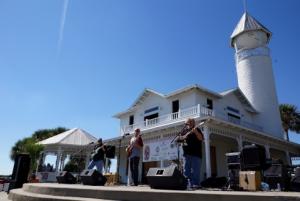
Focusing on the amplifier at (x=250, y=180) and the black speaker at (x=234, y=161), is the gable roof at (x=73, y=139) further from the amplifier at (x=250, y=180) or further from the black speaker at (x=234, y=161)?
the amplifier at (x=250, y=180)

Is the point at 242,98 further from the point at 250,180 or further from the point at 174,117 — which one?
the point at 250,180

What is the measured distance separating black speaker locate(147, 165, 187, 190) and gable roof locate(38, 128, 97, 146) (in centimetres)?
1707

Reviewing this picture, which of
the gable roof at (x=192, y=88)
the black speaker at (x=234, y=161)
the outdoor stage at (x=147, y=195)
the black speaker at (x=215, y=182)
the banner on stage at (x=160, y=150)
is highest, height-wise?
the gable roof at (x=192, y=88)

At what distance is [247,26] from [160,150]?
1432 centimetres

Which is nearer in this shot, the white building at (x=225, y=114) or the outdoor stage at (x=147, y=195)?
the outdoor stage at (x=147, y=195)

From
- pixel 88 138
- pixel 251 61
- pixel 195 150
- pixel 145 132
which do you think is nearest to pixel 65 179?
pixel 195 150

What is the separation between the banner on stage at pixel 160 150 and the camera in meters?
13.1

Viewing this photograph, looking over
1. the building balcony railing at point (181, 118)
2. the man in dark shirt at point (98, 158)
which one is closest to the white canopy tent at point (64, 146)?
the building balcony railing at point (181, 118)

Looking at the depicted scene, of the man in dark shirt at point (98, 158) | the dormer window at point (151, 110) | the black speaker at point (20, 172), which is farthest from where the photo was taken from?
the dormer window at point (151, 110)

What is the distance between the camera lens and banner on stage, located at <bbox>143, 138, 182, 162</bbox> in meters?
13.1

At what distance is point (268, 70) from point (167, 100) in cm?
897

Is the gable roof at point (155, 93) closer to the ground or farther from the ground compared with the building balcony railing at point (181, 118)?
farther from the ground

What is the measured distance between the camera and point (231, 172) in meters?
6.25

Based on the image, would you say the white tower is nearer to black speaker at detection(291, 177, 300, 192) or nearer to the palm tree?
the palm tree
